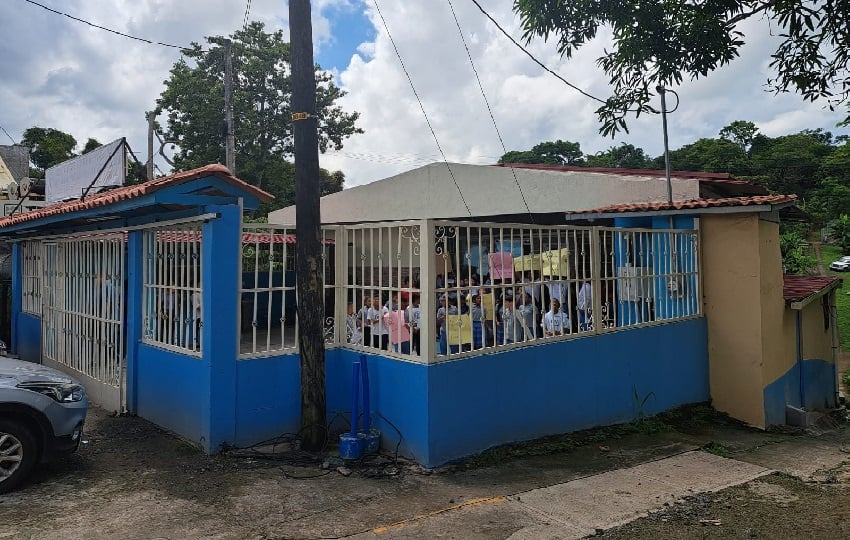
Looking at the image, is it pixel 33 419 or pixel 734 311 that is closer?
pixel 33 419

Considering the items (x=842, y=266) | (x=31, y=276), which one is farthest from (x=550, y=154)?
(x=31, y=276)

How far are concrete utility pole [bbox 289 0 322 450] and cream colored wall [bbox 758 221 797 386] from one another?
19.5 ft

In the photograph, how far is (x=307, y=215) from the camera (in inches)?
223

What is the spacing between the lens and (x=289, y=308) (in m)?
8.19

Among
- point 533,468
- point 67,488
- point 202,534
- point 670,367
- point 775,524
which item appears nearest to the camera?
point 202,534

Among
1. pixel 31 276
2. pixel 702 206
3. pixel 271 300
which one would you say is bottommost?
pixel 271 300

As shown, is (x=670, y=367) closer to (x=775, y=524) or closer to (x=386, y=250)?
(x=775, y=524)

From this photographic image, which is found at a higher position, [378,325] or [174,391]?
[378,325]

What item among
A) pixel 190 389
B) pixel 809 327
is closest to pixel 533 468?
pixel 190 389

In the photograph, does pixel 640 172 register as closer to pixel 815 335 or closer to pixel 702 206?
pixel 702 206

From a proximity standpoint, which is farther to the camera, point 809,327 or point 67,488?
point 809,327

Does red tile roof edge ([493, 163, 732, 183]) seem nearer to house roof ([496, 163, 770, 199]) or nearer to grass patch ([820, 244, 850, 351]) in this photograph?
house roof ([496, 163, 770, 199])

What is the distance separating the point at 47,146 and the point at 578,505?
4408 centimetres

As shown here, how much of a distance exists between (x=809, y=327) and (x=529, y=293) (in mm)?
6617
